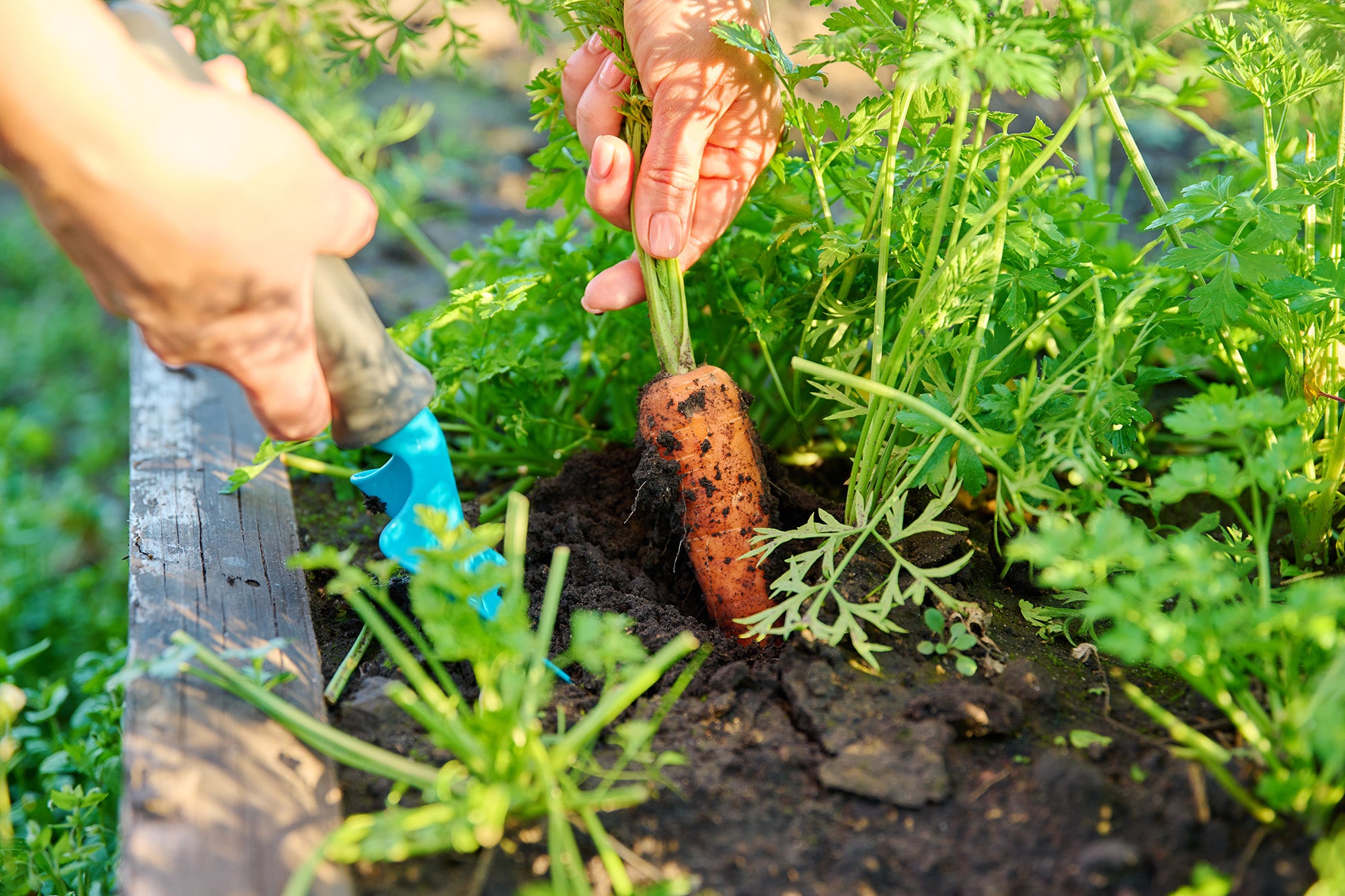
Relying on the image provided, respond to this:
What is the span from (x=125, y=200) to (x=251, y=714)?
70 cm

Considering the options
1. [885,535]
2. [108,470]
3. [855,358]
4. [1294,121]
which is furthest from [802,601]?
[108,470]

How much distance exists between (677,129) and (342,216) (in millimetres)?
606

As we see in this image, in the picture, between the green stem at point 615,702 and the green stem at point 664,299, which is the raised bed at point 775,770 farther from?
the green stem at point 664,299

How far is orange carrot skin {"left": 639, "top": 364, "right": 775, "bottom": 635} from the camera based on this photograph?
5.45 feet

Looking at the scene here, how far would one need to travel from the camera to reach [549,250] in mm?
2014

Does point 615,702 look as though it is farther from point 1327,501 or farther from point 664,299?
point 1327,501

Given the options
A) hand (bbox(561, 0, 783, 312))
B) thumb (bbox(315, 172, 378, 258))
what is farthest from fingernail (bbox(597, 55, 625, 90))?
thumb (bbox(315, 172, 378, 258))

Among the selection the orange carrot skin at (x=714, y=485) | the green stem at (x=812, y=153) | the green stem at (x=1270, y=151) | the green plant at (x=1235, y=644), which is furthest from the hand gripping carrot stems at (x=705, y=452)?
Result: the green stem at (x=1270, y=151)

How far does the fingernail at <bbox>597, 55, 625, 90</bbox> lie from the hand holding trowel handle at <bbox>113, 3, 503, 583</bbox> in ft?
2.07

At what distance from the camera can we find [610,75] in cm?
164

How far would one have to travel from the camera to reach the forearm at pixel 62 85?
0.93 m

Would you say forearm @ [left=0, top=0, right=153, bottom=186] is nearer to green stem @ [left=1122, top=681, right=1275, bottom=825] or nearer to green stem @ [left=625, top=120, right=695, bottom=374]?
green stem @ [left=625, top=120, right=695, bottom=374]

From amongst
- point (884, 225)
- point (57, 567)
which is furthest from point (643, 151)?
point (57, 567)

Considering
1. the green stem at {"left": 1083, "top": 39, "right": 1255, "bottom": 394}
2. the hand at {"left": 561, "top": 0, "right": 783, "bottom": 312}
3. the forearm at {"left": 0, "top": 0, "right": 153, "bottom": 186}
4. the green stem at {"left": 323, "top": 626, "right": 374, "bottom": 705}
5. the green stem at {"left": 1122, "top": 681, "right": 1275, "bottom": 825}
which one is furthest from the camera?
the hand at {"left": 561, "top": 0, "right": 783, "bottom": 312}
